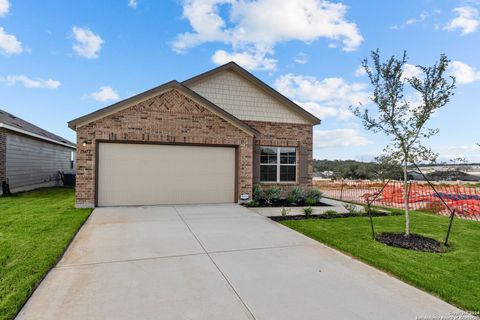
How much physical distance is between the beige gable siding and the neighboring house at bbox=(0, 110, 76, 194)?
32.5 feet

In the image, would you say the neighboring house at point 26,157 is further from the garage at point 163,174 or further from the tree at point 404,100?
the tree at point 404,100

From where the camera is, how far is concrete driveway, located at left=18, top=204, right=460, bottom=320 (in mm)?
3094

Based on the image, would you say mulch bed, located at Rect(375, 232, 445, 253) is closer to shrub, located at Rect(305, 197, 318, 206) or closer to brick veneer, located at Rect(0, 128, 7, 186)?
Result: shrub, located at Rect(305, 197, 318, 206)

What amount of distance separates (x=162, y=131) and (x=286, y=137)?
592 cm

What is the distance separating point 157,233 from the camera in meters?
6.44

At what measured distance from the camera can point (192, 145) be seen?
1094cm

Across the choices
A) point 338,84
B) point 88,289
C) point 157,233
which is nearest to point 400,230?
point 157,233

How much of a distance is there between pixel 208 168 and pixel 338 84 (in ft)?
39.0

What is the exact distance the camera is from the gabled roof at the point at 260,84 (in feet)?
40.7

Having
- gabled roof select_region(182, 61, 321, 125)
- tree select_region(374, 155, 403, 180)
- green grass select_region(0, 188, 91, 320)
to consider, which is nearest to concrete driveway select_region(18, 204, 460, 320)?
green grass select_region(0, 188, 91, 320)

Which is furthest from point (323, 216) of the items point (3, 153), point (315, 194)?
point (3, 153)

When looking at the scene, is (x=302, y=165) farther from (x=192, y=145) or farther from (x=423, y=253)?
(x=423, y=253)

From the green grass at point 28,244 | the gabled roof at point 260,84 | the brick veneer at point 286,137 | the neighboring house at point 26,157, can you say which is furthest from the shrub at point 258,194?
the neighboring house at point 26,157

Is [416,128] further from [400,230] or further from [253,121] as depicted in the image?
[253,121]
